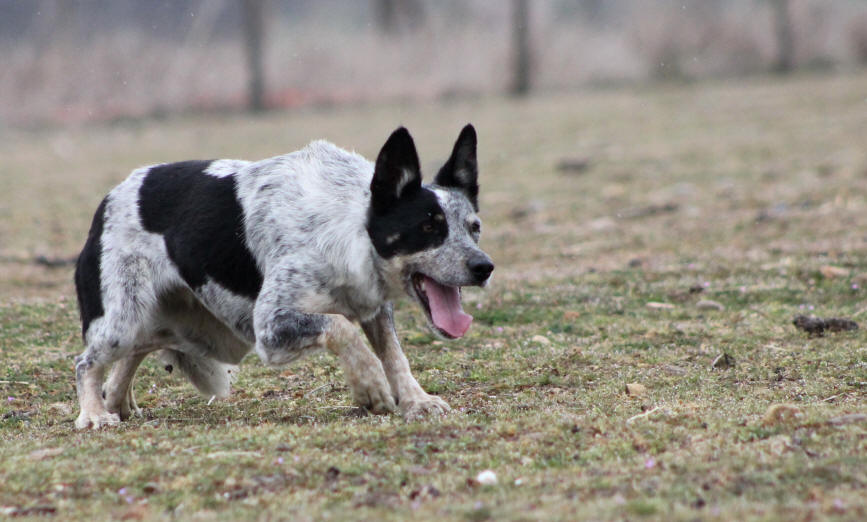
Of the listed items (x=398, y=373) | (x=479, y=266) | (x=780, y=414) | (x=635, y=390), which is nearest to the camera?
(x=780, y=414)

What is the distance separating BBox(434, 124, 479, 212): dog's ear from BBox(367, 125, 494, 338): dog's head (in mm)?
302

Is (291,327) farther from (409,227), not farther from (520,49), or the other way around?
(520,49)

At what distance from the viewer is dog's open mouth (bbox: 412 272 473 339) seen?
18.9 feet

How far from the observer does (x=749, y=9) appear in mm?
35969

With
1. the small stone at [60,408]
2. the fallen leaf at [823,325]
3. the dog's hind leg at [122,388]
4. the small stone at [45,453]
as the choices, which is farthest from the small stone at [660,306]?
the small stone at [45,453]

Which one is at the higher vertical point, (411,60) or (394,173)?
(394,173)

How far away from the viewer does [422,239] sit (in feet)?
18.8

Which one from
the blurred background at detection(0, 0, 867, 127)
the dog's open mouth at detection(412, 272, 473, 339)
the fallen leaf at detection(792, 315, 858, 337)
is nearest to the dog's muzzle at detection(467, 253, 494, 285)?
the dog's open mouth at detection(412, 272, 473, 339)

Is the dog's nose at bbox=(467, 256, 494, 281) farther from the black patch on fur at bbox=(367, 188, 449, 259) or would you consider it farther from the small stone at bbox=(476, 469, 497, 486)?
the small stone at bbox=(476, 469, 497, 486)

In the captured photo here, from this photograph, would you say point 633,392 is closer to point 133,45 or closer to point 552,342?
point 552,342

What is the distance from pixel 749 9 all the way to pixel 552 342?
3123 cm

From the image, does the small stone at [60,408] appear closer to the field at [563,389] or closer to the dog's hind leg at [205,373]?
the field at [563,389]

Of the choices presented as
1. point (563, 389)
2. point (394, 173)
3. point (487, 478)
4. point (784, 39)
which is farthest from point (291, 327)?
point (784, 39)

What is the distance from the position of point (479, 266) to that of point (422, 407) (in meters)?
0.87
